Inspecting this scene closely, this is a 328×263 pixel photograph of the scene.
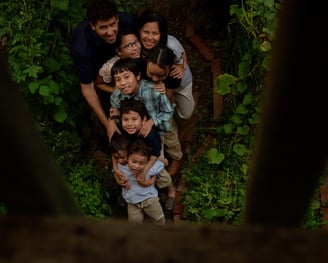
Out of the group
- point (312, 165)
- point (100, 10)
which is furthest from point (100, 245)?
point (100, 10)

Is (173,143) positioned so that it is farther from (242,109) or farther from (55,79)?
(55,79)

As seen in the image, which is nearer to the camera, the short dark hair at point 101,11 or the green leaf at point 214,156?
the short dark hair at point 101,11

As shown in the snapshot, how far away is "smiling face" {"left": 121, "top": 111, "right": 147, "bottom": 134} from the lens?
3.82m

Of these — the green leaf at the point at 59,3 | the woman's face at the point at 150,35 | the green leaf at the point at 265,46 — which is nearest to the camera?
the woman's face at the point at 150,35

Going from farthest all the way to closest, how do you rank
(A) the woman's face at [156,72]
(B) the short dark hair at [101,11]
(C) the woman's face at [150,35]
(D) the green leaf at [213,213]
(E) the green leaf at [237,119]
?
(E) the green leaf at [237,119] → (D) the green leaf at [213,213] → (C) the woman's face at [150,35] → (A) the woman's face at [156,72] → (B) the short dark hair at [101,11]

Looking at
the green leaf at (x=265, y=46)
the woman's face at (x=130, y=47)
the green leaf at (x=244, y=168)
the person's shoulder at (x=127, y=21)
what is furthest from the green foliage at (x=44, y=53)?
the green leaf at (x=265, y=46)

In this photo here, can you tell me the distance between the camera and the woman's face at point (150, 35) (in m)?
3.95

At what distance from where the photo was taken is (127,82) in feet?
12.5

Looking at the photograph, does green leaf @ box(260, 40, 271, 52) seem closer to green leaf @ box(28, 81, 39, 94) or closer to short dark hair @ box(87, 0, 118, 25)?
short dark hair @ box(87, 0, 118, 25)

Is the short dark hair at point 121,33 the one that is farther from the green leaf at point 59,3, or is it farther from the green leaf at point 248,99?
the green leaf at point 248,99

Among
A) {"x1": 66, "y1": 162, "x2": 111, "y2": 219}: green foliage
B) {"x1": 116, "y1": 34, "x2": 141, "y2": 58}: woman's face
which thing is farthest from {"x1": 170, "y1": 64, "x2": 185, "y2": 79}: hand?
{"x1": 66, "y1": 162, "x2": 111, "y2": 219}: green foliage

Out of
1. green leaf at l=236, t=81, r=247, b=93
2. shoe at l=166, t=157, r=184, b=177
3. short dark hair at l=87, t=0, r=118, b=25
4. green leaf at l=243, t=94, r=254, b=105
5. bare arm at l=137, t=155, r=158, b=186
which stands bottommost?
shoe at l=166, t=157, r=184, b=177

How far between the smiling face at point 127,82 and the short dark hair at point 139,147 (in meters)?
0.29

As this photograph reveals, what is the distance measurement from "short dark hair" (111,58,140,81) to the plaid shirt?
11 cm
